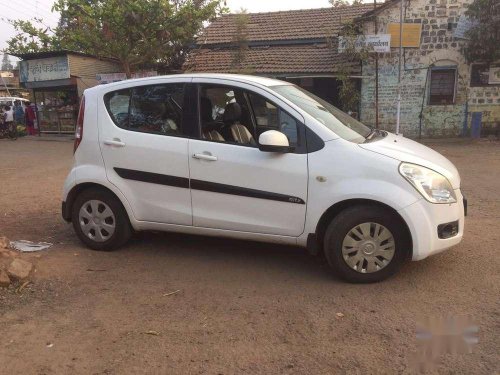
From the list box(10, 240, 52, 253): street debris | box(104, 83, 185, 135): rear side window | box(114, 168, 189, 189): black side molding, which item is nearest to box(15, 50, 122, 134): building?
box(10, 240, 52, 253): street debris

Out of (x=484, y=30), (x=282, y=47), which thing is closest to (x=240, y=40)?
(x=282, y=47)

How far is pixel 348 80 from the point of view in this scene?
16.1 m

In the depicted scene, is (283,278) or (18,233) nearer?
(283,278)

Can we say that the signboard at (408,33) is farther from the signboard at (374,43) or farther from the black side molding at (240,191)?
the black side molding at (240,191)

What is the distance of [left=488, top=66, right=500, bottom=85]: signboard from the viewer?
15.4 metres

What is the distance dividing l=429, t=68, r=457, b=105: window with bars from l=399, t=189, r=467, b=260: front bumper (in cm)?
1349

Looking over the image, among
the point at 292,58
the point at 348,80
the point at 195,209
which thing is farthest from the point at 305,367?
the point at 292,58

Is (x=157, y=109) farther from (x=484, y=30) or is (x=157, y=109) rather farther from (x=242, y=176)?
(x=484, y=30)

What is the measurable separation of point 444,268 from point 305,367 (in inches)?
81.0

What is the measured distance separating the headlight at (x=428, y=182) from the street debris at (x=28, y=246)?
384 centimetres

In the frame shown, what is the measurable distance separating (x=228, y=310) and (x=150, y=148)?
1789mm

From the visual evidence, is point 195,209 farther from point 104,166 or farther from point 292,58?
point 292,58

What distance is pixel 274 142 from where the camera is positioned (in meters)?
3.95

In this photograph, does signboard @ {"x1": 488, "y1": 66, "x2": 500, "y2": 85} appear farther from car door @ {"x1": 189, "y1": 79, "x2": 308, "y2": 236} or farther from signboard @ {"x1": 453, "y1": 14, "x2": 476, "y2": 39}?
car door @ {"x1": 189, "y1": 79, "x2": 308, "y2": 236}
